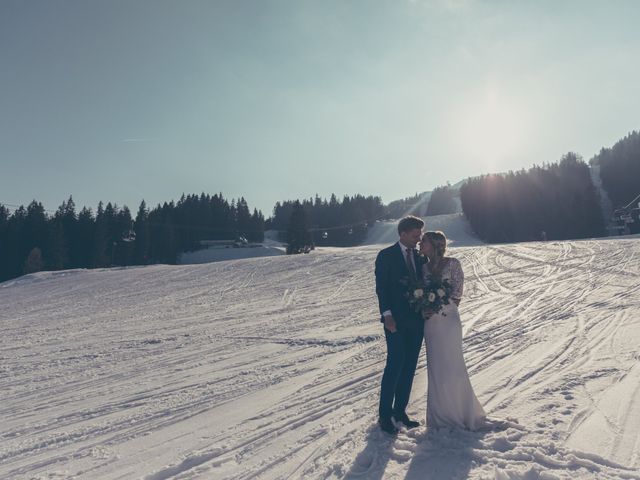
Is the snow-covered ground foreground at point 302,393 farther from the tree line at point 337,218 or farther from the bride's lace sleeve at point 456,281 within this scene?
the tree line at point 337,218

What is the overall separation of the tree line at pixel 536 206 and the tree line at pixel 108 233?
46101 mm

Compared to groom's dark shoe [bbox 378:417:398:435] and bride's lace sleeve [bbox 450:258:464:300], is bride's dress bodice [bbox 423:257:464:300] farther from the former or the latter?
groom's dark shoe [bbox 378:417:398:435]

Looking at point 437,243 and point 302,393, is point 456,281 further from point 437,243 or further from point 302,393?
point 302,393

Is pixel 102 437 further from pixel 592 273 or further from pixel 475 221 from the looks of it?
pixel 475 221

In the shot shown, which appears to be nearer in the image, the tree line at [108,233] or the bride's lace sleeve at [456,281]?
the bride's lace sleeve at [456,281]

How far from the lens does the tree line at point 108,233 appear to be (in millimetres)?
58969

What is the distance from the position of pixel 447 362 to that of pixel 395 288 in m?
0.94

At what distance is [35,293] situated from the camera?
829 inches

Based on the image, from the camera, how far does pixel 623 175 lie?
83.1 metres

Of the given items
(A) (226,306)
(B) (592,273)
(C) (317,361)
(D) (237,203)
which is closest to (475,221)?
(D) (237,203)

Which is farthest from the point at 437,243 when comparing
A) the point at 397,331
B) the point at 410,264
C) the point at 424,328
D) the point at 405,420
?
the point at 405,420

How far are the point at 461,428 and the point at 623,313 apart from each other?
762 centimetres

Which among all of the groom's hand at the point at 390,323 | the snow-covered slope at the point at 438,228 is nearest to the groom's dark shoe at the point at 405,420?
the groom's hand at the point at 390,323

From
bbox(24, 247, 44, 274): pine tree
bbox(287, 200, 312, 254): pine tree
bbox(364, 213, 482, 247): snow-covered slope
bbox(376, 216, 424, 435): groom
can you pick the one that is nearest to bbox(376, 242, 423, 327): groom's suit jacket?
bbox(376, 216, 424, 435): groom
